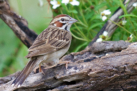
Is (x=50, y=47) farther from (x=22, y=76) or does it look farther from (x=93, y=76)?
(x=93, y=76)

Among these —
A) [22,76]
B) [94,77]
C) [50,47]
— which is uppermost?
[50,47]

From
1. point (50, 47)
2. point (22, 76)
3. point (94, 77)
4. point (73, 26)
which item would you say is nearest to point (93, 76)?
point (94, 77)

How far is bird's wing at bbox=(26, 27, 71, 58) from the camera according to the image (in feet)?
9.90

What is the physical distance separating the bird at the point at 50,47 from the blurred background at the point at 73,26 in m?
0.33

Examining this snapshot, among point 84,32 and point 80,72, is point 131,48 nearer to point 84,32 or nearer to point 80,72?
point 80,72

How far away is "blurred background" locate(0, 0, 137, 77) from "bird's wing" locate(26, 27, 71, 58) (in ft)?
1.59

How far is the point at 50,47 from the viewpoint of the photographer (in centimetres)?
318

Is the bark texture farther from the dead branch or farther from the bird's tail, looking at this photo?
the bird's tail

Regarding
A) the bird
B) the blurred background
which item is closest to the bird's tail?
the bird

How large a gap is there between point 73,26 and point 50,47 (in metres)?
1.49

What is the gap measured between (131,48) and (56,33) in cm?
113

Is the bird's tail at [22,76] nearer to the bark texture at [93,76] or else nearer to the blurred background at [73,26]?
the bark texture at [93,76]

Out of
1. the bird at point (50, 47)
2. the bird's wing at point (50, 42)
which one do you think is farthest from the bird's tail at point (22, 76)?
the bird's wing at point (50, 42)

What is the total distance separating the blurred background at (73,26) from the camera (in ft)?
12.8
